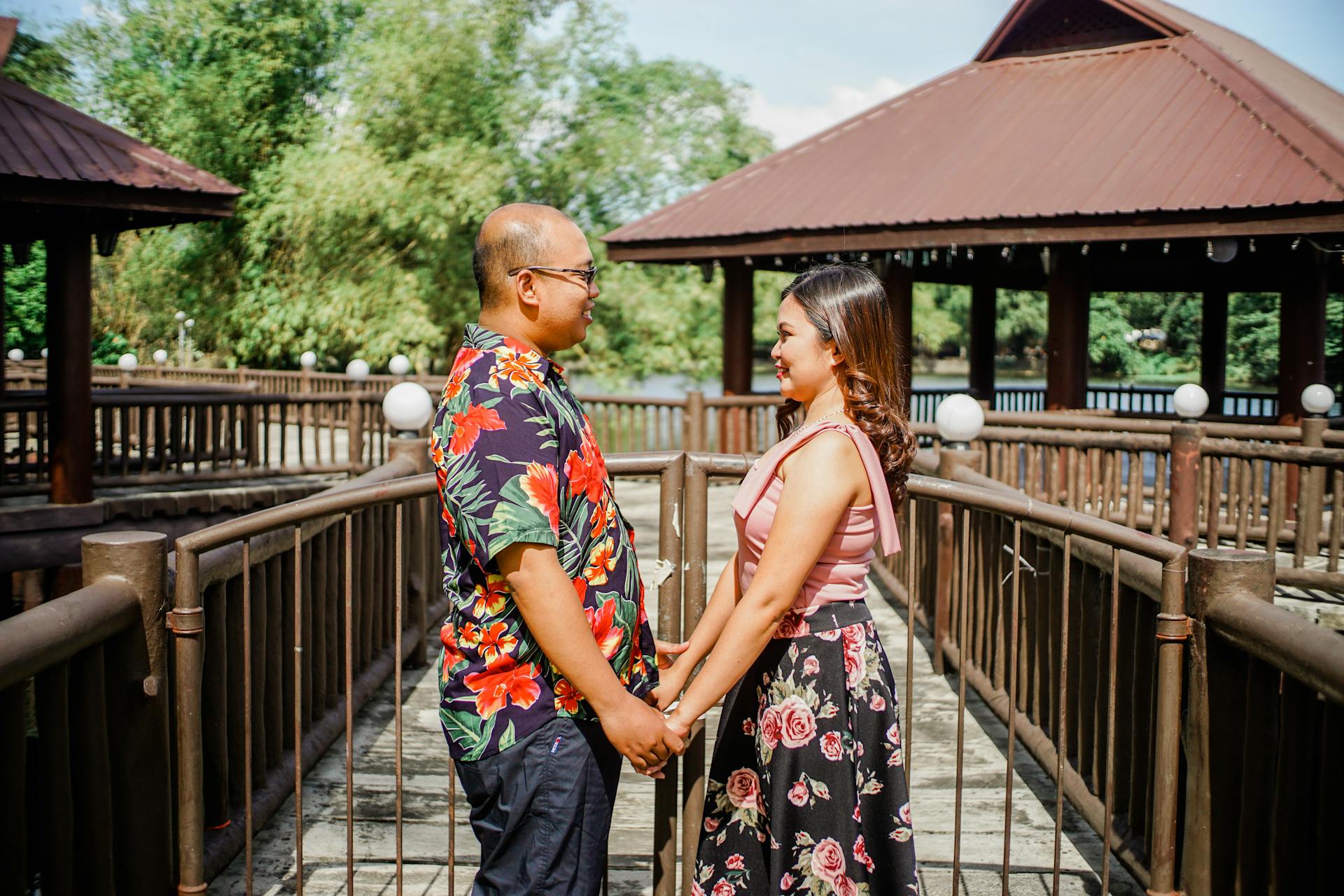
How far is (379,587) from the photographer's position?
571cm

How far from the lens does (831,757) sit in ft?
8.07

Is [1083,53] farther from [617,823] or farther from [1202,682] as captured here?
[1202,682]

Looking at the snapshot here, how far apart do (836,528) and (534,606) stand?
69 cm

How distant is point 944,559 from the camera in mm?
6348

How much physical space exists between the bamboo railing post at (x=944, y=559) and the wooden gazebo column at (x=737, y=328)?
27.5 feet

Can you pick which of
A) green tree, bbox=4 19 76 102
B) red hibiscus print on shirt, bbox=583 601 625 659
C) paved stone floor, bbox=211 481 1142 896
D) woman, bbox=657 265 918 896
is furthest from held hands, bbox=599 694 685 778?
green tree, bbox=4 19 76 102

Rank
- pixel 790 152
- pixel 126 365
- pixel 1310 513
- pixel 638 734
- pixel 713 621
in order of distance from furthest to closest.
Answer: pixel 126 365 → pixel 790 152 → pixel 1310 513 → pixel 713 621 → pixel 638 734

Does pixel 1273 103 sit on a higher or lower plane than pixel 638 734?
higher

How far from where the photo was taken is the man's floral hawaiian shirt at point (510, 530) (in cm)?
209

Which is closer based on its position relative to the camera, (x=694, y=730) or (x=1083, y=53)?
(x=694, y=730)

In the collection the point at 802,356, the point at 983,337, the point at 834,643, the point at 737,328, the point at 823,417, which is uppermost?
the point at 983,337

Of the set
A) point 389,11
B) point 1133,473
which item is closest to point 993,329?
point 1133,473

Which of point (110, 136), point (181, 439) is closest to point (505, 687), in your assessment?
point (110, 136)

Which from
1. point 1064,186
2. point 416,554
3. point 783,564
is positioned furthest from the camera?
point 1064,186
